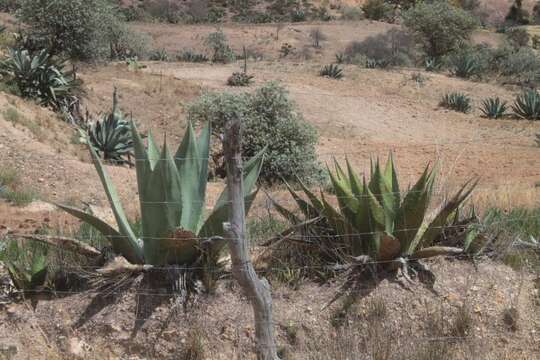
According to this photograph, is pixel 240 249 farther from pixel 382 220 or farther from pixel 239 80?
pixel 239 80

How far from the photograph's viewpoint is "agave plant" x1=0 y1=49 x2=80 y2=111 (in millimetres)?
14859

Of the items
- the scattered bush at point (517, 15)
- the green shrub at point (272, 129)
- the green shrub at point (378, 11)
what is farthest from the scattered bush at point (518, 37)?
the green shrub at point (272, 129)

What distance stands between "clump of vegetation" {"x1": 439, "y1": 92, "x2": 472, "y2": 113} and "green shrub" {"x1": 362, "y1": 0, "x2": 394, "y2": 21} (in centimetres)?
3001

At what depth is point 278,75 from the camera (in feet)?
81.9

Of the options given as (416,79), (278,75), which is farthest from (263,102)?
(416,79)

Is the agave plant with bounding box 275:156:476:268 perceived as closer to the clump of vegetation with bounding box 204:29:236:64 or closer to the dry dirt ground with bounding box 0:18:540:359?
the dry dirt ground with bounding box 0:18:540:359

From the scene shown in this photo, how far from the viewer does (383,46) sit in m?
41.3

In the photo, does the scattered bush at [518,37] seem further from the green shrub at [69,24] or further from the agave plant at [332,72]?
the green shrub at [69,24]

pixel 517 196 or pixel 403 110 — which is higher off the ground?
pixel 517 196

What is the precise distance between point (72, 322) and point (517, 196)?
5987 mm

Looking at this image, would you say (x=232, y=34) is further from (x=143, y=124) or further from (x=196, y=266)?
(x=196, y=266)

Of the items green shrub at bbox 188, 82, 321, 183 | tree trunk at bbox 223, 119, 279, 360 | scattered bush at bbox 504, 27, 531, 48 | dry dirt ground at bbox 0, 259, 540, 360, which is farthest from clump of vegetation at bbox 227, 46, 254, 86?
scattered bush at bbox 504, 27, 531, 48

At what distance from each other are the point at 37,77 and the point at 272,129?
18.5ft

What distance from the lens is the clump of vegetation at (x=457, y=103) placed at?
73.5 ft
